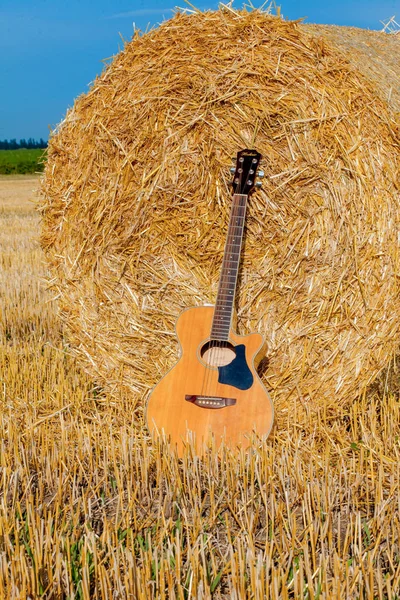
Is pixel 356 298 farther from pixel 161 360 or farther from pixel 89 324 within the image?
pixel 89 324

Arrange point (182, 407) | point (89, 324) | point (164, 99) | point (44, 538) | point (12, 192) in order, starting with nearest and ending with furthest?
point (44, 538)
point (182, 407)
point (164, 99)
point (89, 324)
point (12, 192)

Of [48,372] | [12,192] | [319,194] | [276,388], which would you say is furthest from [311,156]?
[12,192]

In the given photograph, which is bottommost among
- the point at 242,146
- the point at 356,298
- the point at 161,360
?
the point at 161,360

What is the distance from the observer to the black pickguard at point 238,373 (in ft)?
12.8

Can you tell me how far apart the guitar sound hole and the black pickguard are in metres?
0.04

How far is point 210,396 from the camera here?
3900mm

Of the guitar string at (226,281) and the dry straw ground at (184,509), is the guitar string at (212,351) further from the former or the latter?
the dry straw ground at (184,509)

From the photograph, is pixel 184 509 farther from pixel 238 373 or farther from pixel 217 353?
pixel 217 353

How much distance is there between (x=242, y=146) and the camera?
416cm

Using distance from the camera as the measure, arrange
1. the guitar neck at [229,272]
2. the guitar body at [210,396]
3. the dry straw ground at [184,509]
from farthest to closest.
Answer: the guitar neck at [229,272], the guitar body at [210,396], the dry straw ground at [184,509]

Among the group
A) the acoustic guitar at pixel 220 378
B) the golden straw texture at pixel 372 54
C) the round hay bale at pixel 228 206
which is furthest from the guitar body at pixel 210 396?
the golden straw texture at pixel 372 54

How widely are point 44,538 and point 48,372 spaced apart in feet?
7.53

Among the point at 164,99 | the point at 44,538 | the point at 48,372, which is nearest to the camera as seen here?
the point at 44,538

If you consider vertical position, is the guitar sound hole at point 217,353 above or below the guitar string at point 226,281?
below
